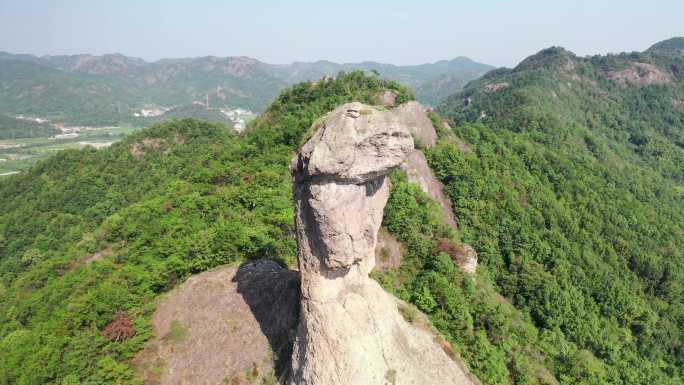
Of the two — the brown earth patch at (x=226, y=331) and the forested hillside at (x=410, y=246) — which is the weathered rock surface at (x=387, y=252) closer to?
the forested hillside at (x=410, y=246)

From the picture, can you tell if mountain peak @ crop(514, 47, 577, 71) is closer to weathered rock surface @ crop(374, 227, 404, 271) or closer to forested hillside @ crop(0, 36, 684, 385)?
forested hillside @ crop(0, 36, 684, 385)

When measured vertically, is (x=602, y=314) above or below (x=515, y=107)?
below

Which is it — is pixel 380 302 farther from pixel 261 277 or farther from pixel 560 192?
pixel 560 192

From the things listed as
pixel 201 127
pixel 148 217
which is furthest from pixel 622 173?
pixel 201 127

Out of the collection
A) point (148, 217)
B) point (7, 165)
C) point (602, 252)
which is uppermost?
point (148, 217)

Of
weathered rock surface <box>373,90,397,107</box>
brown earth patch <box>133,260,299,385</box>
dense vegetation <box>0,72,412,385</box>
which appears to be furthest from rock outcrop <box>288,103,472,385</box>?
weathered rock surface <box>373,90,397,107</box>

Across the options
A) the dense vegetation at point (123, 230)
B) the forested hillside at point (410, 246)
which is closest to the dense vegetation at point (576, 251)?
the forested hillside at point (410, 246)
